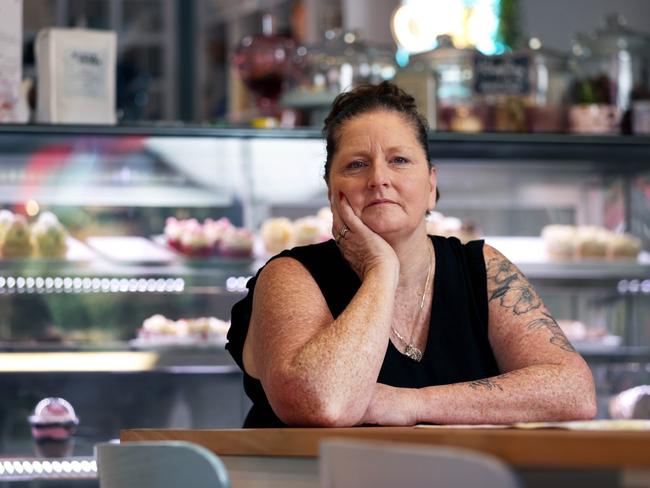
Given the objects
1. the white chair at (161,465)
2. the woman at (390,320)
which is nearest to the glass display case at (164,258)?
the woman at (390,320)

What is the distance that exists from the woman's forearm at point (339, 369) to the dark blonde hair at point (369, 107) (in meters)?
0.54

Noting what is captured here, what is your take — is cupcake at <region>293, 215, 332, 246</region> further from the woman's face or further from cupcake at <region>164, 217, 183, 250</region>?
the woman's face

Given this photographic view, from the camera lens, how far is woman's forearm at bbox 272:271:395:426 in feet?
6.92

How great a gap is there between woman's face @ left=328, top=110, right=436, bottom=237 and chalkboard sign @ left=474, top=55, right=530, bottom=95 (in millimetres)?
1505

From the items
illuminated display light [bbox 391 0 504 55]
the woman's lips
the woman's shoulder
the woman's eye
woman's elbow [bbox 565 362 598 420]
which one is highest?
illuminated display light [bbox 391 0 504 55]

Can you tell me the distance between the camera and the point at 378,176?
2.51 metres

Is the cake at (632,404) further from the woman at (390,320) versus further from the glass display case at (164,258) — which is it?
the woman at (390,320)

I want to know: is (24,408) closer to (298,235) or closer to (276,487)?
(298,235)

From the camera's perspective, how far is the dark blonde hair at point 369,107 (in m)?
2.61

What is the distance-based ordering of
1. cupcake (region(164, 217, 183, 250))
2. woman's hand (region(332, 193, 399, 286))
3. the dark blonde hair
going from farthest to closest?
cupcake (region(164, 217, 183, 250)), the dark blonde hair, woman's hand (region(332, 193, 399, 286))

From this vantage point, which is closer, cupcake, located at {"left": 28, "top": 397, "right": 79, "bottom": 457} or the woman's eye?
the woman's eye

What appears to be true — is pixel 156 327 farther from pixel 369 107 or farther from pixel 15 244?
pixel 369 107

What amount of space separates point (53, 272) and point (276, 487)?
2076 millimetres

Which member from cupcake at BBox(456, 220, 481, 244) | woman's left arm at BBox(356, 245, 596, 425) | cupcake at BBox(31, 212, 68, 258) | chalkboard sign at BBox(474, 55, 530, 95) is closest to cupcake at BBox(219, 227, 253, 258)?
cupcake at BBox(31, 212, 68, 258)
